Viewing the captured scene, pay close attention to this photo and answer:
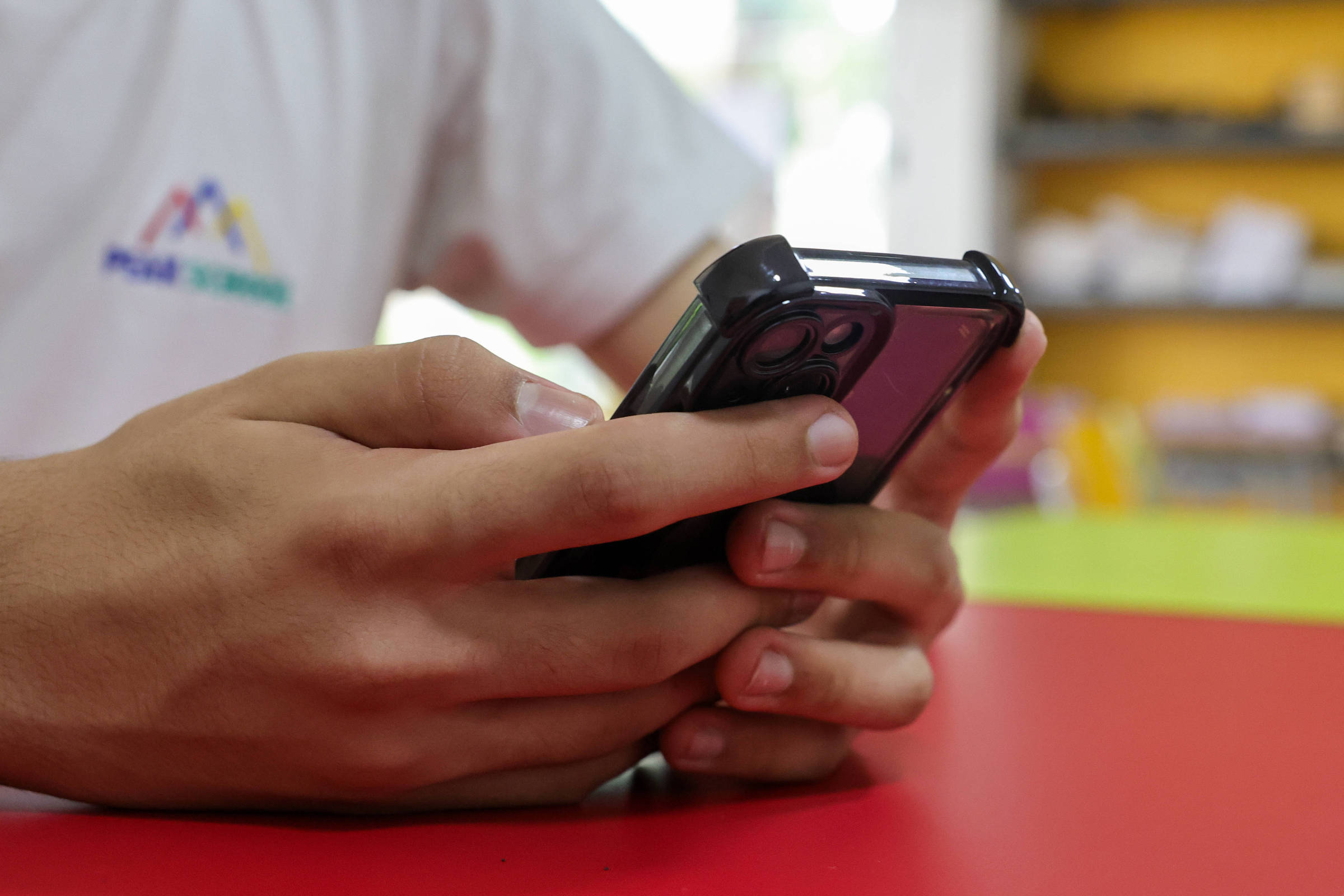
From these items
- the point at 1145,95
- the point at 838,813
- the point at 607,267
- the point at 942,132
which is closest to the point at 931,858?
the point at 838,813

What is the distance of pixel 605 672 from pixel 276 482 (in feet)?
0.33

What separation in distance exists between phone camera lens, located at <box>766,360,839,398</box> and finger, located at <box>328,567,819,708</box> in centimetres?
6

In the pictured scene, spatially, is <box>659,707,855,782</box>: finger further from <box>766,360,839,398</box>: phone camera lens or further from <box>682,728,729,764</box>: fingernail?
<box>766,360,839,398</box>: phone camera lens

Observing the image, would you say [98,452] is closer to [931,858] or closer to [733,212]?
[931,858]

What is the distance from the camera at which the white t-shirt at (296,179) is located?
621 mm

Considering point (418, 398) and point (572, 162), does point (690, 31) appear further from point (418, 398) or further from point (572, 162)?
point (418, 398)

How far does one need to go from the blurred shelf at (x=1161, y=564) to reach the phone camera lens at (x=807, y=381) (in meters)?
0.50

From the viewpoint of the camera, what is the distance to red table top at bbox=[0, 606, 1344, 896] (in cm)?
27

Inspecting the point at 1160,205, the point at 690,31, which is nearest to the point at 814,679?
the point at 1160,205

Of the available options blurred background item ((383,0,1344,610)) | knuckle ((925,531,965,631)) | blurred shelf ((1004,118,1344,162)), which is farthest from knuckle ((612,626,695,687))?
blurred shelf ((1004,118,1344,162))

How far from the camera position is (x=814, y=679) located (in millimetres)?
341

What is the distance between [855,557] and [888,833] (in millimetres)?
86

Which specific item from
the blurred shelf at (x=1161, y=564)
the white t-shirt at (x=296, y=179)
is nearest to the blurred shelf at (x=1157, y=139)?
the blurred shelf at (x=1161, y=564)

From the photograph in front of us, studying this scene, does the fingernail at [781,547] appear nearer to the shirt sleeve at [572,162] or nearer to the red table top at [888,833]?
the red table top at [888,833]
